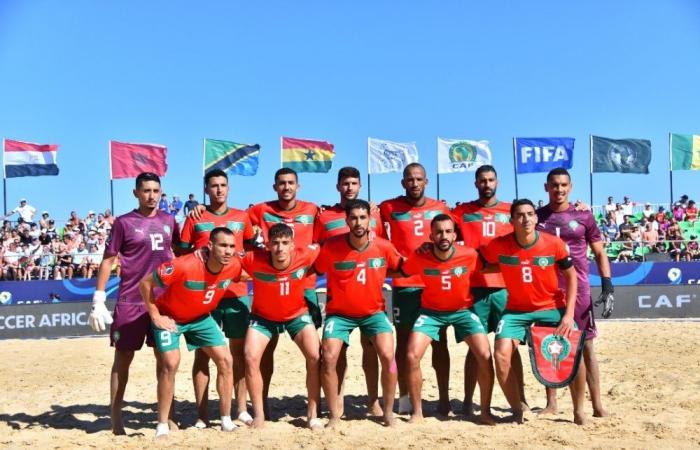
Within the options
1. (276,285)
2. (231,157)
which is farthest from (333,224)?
(231,157)

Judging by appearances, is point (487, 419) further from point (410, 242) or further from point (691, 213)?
point (691, 213)

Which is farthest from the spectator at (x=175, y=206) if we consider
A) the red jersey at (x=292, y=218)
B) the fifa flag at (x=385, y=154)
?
the red jersey at (x=292, y=218)

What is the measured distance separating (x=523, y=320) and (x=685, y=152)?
2452 cm

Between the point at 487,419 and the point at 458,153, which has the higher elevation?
the point at 458,153

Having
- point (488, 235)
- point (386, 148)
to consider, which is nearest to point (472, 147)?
point (386, 148)

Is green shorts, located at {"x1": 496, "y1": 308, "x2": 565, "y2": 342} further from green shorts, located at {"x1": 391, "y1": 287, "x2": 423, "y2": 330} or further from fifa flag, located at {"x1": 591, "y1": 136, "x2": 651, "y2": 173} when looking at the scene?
fifa flag, located at {"x1": 591, "y1": 136, "x2": 651, "y2": 173}

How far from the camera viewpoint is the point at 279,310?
6695 mm

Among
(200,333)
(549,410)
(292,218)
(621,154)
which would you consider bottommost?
(549,410)

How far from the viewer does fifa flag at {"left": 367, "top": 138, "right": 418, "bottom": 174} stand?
2639 centimetres

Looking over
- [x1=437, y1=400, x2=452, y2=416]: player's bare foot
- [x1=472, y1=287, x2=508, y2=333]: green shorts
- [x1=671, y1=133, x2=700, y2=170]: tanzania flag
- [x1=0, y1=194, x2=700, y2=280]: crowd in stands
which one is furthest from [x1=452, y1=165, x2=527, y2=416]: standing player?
[x1=671, y1=133, x2=700, y2=170]: tanzania flag

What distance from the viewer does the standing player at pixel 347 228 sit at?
7.11 meters

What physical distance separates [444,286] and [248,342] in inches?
82.7

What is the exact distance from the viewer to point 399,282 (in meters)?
7.15

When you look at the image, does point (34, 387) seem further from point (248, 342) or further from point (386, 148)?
point (386, 148)
